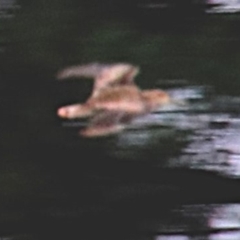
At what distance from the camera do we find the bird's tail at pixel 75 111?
88 cm

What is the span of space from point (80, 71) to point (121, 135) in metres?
0.11

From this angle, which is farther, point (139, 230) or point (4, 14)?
point (139, 230)

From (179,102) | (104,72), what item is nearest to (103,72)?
(104,72)

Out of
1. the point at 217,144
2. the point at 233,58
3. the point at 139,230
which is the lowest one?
the point at 139,230

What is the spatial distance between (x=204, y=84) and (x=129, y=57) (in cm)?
10

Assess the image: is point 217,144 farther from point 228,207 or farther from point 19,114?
point 19,114

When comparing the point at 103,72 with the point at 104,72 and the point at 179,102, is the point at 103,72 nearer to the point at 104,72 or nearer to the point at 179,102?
the point at 104,72

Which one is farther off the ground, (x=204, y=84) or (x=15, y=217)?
(x=204, y=84)

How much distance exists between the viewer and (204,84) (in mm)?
873

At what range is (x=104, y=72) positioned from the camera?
2.84 ft

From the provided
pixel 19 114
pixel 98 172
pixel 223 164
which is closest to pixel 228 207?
pixel 223 164

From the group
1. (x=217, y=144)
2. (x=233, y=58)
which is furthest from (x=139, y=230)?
(x=233, y=58)

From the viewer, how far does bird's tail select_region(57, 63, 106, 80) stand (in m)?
0.85

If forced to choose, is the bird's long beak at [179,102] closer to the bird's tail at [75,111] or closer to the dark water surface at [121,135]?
the dark water surface at [121,135]
